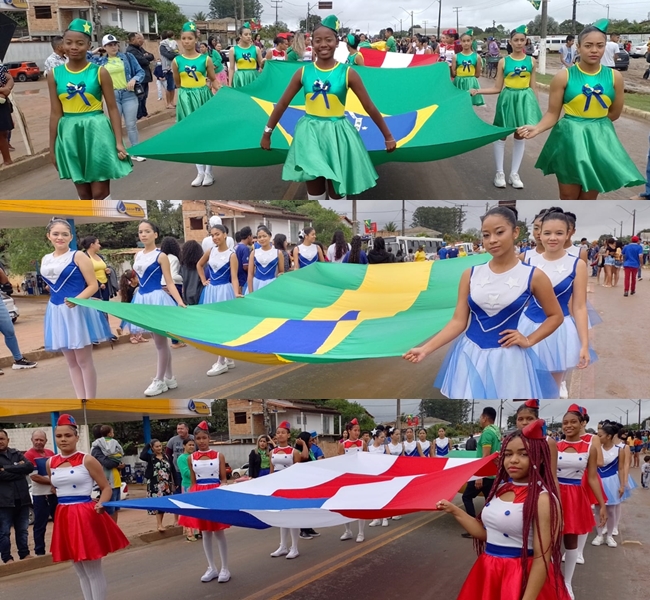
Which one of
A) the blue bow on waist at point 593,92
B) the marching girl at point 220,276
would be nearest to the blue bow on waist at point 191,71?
the marching girl at point 220,276

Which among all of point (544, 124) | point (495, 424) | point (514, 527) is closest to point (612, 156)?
point (544, 124)

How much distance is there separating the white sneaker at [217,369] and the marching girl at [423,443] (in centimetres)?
318

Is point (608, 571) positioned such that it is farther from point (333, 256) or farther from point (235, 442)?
point (235, 442)

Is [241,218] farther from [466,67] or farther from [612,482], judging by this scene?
[466,67]

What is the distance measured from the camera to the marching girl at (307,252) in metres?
7.07

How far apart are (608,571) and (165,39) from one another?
9.10 meters

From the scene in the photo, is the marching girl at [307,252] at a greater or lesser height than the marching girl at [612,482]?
greater

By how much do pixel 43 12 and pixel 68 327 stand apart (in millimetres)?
7970

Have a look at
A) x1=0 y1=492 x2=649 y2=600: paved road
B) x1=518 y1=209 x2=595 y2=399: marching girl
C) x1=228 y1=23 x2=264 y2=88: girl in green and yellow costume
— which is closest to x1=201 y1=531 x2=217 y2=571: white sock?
x1=0 y1=492 x2=649 y2=600: paved road

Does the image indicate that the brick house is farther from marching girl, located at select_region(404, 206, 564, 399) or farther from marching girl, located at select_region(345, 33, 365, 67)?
marching girl, located at select_region(345, 33, 365, 67)

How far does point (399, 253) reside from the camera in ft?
22.8

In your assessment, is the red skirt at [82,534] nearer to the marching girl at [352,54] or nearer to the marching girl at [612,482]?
the marching girl at [612,482]

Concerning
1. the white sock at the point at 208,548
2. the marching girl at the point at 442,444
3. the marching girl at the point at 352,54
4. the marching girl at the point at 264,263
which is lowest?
the marching girl at the point at 442,444

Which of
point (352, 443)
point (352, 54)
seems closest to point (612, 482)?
point (352, 443)
